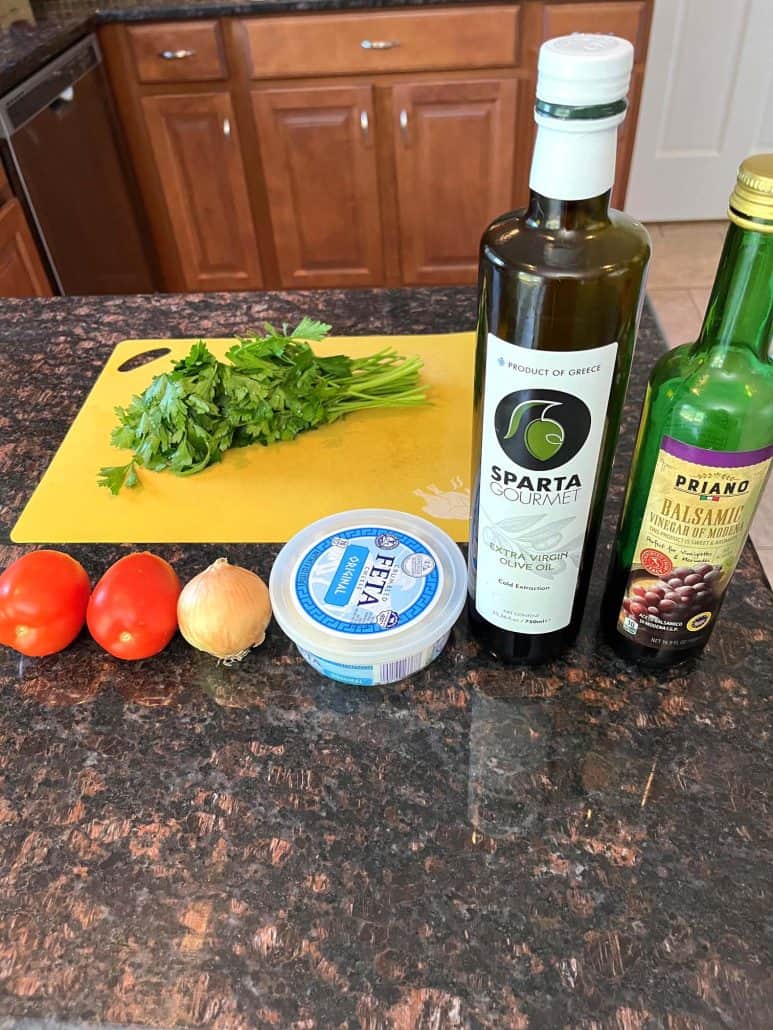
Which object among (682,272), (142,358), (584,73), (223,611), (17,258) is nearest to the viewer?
(584,73)

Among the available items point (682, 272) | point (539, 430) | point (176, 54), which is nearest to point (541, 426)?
point (539, 430)

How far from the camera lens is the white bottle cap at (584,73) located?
368mm

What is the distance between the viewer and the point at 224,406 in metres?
0.82

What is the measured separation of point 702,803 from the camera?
1.66 feet

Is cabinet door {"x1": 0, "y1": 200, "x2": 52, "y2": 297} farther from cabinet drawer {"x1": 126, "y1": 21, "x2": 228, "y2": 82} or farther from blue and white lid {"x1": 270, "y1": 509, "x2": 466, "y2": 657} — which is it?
blue and white lid {"x1": 270, "y1": 509, "x2": 466, "y2": 657}

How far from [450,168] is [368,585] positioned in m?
2.04

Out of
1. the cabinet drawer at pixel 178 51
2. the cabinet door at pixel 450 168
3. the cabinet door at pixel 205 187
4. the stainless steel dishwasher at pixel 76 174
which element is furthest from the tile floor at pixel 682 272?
the stainless steel dishwasher at pixel 76 174

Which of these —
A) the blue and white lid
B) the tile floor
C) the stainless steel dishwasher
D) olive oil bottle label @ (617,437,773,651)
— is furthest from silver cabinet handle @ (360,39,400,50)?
olive oil bottle label @ (617,437,773,651)

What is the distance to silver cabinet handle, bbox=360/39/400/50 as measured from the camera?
208cm

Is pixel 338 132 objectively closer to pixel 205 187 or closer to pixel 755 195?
pixel 205 187

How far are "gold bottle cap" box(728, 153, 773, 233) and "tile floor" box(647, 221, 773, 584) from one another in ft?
6.51

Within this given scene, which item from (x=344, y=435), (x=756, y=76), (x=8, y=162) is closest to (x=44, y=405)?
(x=344, y=435)

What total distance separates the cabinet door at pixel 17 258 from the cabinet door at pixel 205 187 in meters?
0.59

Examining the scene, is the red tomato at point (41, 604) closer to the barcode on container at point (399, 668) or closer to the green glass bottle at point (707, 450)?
the barcode on container at point (399, 668)
